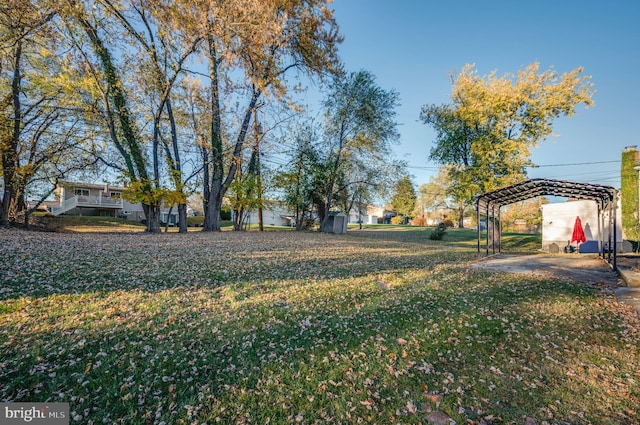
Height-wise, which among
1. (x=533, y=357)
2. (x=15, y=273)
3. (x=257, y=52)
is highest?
(x=257, y=52)

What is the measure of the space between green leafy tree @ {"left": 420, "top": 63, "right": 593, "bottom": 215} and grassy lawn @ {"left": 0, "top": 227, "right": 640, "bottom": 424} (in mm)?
11281

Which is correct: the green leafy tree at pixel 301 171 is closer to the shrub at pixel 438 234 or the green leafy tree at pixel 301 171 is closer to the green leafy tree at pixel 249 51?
the green leafy tree at pixel 249 51

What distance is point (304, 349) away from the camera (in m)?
3.40

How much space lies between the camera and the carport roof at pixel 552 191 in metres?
9.29

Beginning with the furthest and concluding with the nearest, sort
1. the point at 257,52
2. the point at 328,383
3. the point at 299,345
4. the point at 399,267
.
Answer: the point at 257,52 → the point at 399,267 → the point at 299,345 → the point at 328,383

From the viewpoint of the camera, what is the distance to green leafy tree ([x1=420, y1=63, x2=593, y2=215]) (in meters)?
14.9

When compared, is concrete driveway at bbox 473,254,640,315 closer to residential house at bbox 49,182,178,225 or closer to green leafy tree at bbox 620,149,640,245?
green leafy tree at bbox 620,149,640,245

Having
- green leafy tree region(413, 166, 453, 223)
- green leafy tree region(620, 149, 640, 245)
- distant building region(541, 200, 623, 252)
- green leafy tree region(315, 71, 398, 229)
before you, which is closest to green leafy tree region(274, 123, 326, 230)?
green leafy tree region(315, 71, 398, 229)

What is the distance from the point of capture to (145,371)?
2811 millimetres

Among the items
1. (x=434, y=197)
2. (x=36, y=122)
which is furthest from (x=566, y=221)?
(x=36, y=122)

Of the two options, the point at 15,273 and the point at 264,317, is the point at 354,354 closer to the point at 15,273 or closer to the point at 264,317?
the point at 264,317

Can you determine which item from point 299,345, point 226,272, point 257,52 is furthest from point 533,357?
point 257,52

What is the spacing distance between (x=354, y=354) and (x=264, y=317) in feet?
5.12

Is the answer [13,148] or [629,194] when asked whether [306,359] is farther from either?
[629,194]
